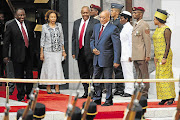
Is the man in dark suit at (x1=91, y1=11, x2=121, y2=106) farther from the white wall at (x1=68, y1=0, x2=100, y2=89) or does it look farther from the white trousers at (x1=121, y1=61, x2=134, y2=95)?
the white wall at (x1=68, y1=0, x2=100, y2=89)

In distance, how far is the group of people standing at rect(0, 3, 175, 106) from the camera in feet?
29.1

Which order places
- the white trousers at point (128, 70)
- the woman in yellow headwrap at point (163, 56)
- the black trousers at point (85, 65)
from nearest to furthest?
the woman in yellow headwrap at point (163, 56), the black trousers at point (85, 65), the white trousers at point (128, 70)

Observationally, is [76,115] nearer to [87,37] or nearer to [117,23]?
[87,37]

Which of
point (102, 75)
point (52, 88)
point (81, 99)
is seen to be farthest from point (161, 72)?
point (52, 88)

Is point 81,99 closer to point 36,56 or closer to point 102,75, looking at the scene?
point 102,75

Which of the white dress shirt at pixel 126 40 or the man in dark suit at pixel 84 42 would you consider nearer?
the man in dark suit at pixel 84 42

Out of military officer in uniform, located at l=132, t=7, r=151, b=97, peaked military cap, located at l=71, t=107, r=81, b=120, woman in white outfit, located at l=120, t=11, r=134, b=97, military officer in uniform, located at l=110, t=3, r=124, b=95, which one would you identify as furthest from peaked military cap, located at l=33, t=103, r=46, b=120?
military officer in uniform, located at l=110, t=3, r=124, b=95

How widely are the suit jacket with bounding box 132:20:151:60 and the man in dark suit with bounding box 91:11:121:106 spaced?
845 mm

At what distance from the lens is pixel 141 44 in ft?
31.6

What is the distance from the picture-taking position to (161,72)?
919 cm

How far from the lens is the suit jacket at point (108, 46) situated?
8.72 meters

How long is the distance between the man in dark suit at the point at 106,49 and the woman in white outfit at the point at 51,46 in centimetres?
142

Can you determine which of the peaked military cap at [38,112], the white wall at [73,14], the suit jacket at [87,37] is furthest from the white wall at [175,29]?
the peaked military cap at [38,112]

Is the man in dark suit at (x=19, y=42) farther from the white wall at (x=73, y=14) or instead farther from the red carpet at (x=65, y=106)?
the white wall at (x=73, y=14)
